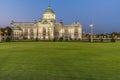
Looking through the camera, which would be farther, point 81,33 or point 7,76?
point 81,33

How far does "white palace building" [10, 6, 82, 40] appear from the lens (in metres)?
171

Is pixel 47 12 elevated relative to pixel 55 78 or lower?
elevated

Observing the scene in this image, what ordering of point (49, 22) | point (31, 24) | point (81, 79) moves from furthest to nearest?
point (31, 24) < point (49, 22) < point (81, 79)

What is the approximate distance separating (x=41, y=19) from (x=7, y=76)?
16430 cm

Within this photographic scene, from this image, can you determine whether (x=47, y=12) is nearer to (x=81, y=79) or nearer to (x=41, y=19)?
(x=41, y=19)

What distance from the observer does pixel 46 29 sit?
172m

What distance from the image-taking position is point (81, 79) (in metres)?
10.0

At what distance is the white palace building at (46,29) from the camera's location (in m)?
171

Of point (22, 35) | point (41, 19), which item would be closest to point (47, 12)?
point (41, 19)

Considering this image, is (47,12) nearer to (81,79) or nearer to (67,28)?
(67,28)

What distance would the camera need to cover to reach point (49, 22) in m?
170

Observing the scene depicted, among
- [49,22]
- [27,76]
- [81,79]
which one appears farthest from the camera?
[49,22]

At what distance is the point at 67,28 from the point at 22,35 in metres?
26.4

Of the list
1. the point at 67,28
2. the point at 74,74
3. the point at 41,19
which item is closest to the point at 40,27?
the point at 41,19
